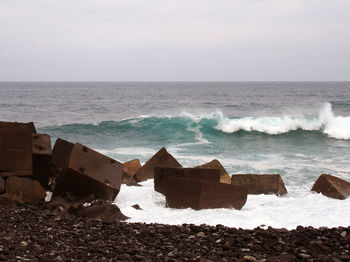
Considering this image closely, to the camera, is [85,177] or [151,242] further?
[85,177]

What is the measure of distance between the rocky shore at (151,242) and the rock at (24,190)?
733 mm

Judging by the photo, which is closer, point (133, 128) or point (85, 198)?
point (85, 198)

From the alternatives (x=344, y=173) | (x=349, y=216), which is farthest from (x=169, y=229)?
(x=344, y=173)

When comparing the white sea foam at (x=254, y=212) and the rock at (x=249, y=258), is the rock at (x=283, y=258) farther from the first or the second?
the white sea foam at (x=254, y=212)

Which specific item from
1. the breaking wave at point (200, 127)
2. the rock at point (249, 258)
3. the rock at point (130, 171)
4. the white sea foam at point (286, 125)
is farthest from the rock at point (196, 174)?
the white sea foam at point (286, 125)

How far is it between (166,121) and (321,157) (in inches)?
401

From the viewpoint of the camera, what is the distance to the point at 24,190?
5.92 meters

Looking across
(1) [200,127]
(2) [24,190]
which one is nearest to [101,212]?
(2) [24,190]

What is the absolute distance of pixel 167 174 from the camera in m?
6.86

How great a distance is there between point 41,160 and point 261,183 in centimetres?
382

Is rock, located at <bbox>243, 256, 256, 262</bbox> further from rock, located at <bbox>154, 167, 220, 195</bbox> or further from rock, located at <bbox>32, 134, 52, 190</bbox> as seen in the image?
rock, located at <bbox>32, 134, 52, 190</bbox>

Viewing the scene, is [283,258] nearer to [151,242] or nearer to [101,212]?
[151,242]

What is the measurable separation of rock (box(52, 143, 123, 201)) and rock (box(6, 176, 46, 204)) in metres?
0.21

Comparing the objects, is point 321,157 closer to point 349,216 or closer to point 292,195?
point 292,195
